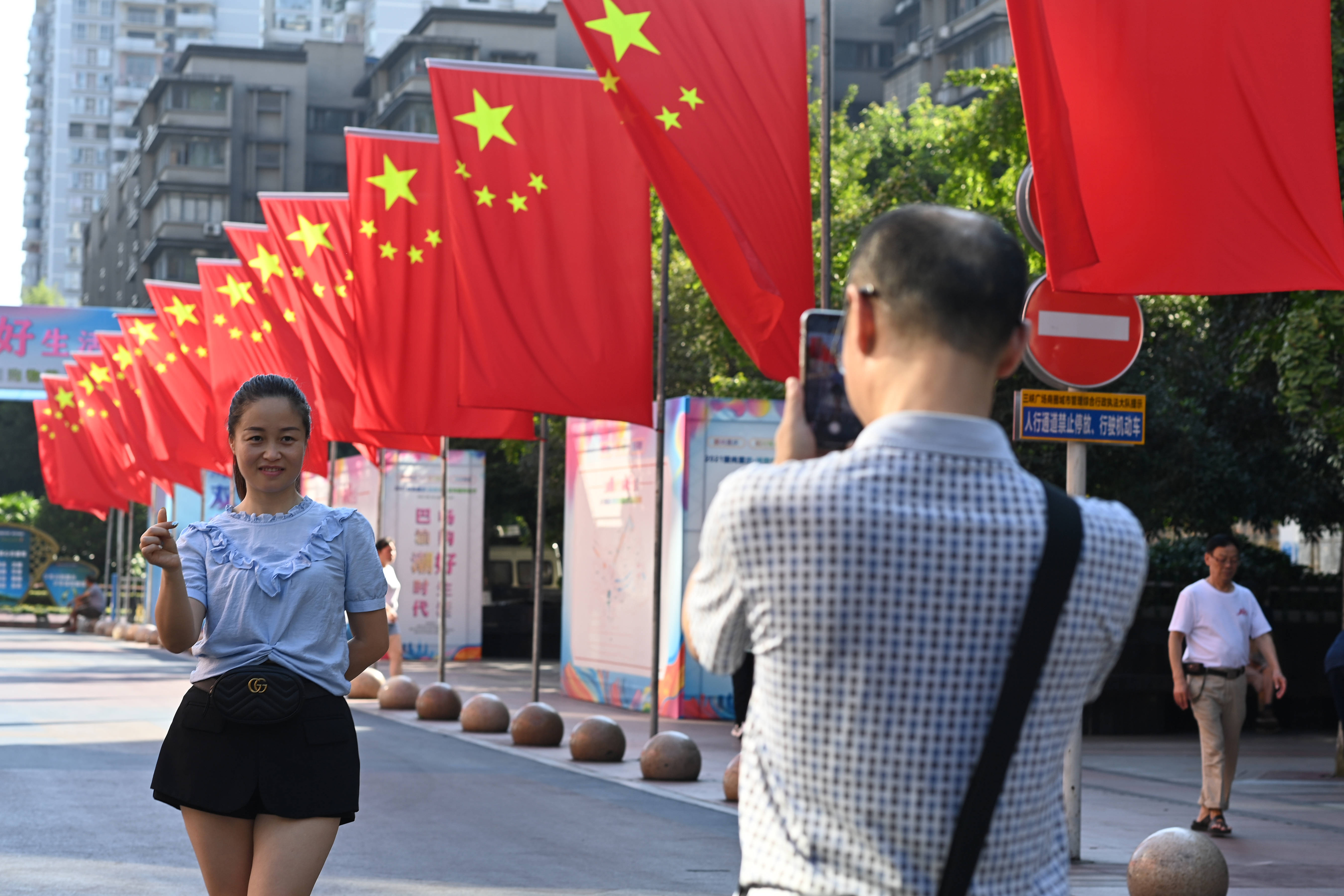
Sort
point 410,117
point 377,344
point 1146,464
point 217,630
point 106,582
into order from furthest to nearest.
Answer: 1. point 410,117
2. point 106,582
3. point 1146,464
4. point 377,344
5. point 217,630

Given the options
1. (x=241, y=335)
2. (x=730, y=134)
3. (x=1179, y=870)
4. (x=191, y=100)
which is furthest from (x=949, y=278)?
(x=191, y=100)

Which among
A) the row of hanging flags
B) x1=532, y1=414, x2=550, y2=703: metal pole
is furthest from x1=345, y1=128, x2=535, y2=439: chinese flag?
x1=532, y1=414, x2=550, y2=703: metal pole

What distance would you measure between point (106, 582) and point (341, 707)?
6040 cm

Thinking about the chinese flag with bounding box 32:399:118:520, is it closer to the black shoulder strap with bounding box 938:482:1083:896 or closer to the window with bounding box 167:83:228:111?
the black shoulder strap with bounding box 938:482:1083:896

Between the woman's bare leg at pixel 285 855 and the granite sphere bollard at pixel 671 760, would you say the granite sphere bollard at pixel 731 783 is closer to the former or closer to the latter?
the granite sphere bollard at pixel 671 760

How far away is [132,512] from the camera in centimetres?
4641

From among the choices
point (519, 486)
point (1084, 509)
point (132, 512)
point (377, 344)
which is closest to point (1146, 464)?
point (377, 344)

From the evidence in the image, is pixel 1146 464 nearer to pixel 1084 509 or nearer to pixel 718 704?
pixel 718 704

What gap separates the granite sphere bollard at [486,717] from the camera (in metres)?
17.6

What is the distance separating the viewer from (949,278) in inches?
92.5

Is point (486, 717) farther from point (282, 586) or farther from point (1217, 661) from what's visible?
point (282, 586)

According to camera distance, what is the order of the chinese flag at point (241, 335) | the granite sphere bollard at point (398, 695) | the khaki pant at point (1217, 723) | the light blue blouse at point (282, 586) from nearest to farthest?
the light blue blouse at point (282, 586) → the khaki pant at point (1217, 723) → the granite sphere bollard at point (398, 695) → the chinese flag at point (241, 335)

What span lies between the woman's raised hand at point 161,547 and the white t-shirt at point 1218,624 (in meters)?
8.27

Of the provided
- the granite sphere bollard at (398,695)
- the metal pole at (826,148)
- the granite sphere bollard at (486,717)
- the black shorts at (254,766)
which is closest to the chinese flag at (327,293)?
the granite sphere bollard at (398,695)
